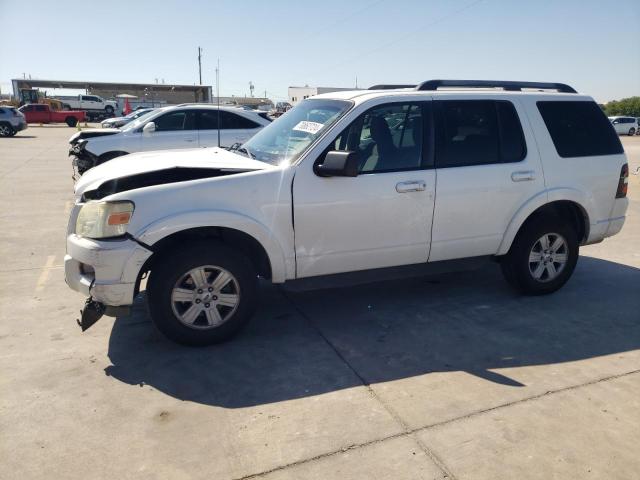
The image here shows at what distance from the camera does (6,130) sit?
97.1ft

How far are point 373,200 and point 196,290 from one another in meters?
1.55

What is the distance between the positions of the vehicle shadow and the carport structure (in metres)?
59.6

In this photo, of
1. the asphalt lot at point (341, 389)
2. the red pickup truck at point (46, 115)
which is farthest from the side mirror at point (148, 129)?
the red pickup truck at point (46, 115)

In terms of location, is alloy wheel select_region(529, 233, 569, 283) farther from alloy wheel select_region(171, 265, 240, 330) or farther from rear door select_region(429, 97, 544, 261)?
alloy wheel select_region(171, 265, 240, 330)

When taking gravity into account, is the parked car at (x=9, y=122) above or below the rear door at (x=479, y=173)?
below

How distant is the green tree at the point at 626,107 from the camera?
5572 centimetres

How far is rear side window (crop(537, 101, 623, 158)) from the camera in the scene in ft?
16.3

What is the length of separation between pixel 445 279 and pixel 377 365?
87.2 inches

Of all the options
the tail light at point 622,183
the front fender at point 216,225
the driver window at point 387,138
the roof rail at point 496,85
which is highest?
the roof rail at point 496,85

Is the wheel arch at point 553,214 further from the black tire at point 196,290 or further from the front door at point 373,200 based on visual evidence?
the black tire at point 196,290

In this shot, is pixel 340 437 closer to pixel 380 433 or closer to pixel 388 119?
pixel 380 433

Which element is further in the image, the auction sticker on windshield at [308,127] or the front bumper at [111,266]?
the auction sticker on windshield at [308,127]

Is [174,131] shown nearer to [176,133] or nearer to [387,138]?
[176,133]

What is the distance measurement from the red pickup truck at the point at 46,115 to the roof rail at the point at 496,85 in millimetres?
42912
